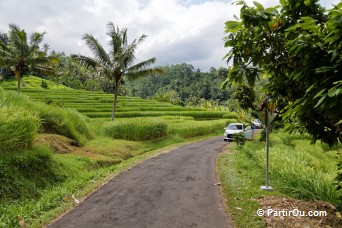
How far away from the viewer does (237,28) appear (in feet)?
13.2

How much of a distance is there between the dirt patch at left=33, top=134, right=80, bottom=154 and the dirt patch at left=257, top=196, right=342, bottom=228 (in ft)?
28.3

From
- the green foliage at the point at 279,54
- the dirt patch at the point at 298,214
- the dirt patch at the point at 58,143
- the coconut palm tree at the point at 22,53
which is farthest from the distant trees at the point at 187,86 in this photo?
the green foliage at the point at 279,54

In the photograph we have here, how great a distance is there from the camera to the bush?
67.6 feet

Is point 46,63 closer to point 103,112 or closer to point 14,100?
point 103,112

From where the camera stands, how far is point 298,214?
6289 millimetres

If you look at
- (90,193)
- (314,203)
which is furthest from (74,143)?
(314,203)

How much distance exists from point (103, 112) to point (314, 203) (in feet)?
101

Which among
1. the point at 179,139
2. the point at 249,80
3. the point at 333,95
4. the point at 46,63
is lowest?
the point at 179,139

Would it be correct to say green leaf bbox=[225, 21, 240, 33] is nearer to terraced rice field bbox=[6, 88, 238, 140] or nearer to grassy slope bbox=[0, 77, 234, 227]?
grassy slope bbox=[0, 77, 234, 227]

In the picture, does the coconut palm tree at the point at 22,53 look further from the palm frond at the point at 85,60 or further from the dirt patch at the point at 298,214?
the dirt patch at the point at 298,214

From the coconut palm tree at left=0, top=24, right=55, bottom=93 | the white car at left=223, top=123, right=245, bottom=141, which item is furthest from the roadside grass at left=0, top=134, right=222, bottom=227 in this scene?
the coconut palm tree at left=0, top=24, right=55, bottom=93

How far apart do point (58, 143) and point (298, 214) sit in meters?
10.2

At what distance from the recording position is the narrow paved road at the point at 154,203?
20.1 ft

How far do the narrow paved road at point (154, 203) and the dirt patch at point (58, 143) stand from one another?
10.7 ft
